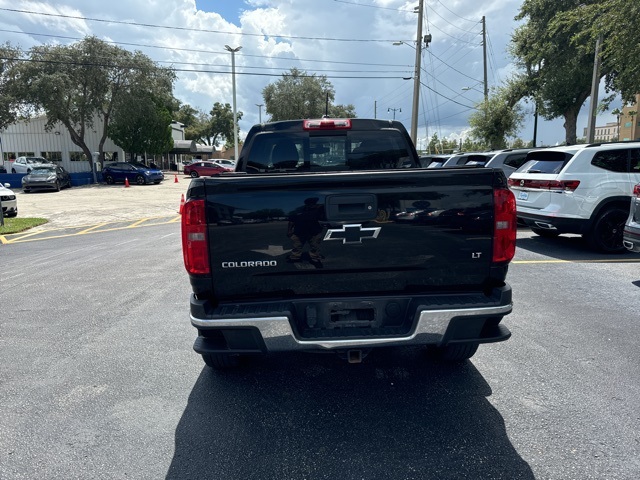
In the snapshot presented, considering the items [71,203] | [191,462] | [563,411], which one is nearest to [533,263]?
[563,411]

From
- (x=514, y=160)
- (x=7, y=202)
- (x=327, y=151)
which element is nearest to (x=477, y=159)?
(x=514, y=160)

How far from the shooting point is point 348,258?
2.72 m

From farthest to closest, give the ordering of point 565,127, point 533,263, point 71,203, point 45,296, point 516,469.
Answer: point 565,127 < point 71,203 < point 533,263 < point 45,296 < point 516,469

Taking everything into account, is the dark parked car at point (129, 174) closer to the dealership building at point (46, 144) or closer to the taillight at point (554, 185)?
the dealership building at point (46, 144)

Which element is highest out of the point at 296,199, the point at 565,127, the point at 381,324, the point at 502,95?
the point at 502,95

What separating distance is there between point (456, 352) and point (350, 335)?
127cm

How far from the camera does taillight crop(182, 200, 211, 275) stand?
2619 mm

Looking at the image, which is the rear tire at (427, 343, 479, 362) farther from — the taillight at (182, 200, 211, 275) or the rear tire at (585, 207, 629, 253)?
the rear tire at (585, 207, 629, 253)

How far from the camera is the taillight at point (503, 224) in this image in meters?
2.75

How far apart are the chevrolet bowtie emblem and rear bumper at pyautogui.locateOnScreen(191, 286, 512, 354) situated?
1.73 feet

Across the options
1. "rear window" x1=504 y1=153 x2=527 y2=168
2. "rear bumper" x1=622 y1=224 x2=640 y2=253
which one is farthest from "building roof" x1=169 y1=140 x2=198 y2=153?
"rear bumper" x1=622 y1=224 x2=640 y2=253

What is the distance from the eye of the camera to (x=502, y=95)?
98.1ft

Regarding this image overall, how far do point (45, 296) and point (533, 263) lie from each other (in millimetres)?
7240

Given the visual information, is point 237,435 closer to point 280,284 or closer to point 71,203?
point 280,284
